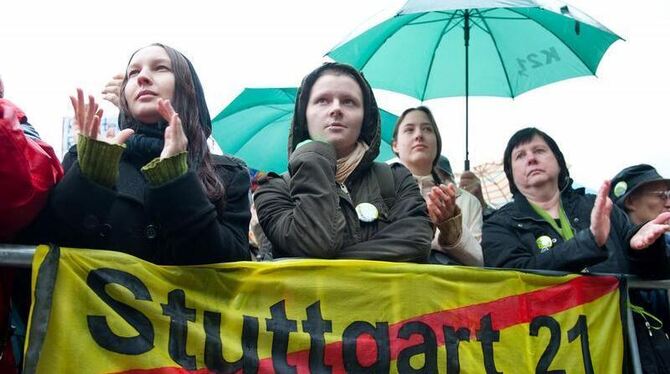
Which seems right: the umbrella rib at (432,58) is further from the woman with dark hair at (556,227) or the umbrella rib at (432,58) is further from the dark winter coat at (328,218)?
the dark winter coat at (328,218)

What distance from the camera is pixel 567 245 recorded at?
3.40 meters

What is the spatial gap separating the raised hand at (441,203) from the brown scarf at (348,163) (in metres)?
0.37

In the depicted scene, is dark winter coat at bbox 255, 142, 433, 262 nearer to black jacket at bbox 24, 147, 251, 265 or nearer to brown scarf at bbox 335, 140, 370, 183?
brown scarf at bbox 335, 140, 370, 183

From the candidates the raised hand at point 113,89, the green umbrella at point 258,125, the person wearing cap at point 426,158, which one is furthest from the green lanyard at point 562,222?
the green umbrella at point 258,125

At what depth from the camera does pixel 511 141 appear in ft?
14.2

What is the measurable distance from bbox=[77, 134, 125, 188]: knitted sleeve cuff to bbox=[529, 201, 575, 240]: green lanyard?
2.20 meters

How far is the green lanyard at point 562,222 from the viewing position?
12.6 ft

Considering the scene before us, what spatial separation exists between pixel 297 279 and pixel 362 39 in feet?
12.9

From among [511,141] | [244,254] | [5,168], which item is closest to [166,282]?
[244,254]

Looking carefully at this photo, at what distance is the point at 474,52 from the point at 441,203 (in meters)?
3.95

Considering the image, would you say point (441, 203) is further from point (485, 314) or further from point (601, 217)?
point (601, 217)

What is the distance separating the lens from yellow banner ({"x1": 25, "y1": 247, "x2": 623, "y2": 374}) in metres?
2.57

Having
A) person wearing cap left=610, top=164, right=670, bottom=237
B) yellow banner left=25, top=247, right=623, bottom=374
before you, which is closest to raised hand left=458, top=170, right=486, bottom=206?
person wearing cap left=610, top=164, right=670, bottom=237

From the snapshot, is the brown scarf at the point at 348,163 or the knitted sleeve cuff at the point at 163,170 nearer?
the knitted sleeve cuff at the point at 163,170
